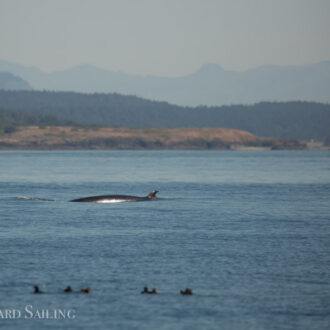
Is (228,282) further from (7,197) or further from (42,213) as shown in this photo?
(7,197)

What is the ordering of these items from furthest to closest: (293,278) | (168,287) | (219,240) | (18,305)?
(219,240)
(293,278)
(168,287)
(18,305)

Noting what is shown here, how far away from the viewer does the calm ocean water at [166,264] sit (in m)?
25.8

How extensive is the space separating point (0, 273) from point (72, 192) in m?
45.6

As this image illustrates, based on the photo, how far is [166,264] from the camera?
33.9 m

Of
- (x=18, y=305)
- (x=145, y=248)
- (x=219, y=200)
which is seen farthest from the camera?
(x=219, y=200)

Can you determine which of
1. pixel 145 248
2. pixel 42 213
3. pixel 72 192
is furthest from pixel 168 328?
pixel 72 192

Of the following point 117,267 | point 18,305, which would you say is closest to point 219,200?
point 117,267

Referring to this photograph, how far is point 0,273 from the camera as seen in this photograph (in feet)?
104

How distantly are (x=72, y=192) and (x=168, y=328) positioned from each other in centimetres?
5370

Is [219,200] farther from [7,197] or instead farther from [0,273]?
[0,273]

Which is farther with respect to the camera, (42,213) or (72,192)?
(72,192)

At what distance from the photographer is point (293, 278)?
31.4m

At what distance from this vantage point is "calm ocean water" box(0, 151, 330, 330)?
25.8m

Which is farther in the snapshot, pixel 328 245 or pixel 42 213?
pixel 42 213
